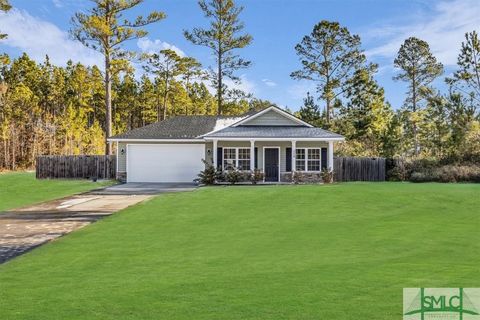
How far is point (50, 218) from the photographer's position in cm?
1336

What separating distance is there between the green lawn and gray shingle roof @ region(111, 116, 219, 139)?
14.7 meters

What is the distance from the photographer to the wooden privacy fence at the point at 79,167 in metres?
30.4

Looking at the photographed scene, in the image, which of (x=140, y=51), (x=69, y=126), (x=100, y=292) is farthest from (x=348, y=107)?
(x=100, y=292)

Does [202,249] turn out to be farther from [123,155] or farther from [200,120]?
[200,120]

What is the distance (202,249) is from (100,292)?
9.87 feet

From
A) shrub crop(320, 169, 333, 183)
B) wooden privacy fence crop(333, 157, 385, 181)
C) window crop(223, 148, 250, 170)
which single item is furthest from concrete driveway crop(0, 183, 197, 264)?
wooden privacy fence crop(333, 157, 385, 181)

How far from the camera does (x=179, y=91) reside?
5328 centimetres

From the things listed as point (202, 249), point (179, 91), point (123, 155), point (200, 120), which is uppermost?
point (179, 91)

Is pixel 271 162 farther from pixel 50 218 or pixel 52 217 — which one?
pixel 50 218

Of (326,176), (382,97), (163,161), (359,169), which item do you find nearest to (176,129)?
(163,161)

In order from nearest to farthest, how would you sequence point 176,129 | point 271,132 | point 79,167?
point 271,132, point 176,129, point 79,167

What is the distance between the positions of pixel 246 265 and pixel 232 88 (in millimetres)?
40696

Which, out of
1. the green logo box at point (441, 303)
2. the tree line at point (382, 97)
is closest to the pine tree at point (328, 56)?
the tree line at point (382, 97)

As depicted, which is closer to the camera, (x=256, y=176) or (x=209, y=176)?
(x=209, y=176)
